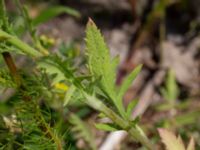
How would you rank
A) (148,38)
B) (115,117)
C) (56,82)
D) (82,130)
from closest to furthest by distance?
(56,82) → (115,117) → (82,130) → (148,38)

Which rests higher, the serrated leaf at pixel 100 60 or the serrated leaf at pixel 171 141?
the serrated leaf at pixel 100 60

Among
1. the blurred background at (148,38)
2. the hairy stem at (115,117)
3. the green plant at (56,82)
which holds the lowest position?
the blurred background at (148,38)

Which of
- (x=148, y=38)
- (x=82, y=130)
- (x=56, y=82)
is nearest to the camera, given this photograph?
(x=56, y=82)

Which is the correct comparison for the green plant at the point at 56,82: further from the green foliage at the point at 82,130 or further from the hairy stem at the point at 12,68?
the green foliage at the point at 82,130

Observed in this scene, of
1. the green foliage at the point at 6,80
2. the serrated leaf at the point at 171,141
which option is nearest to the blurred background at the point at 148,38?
the serrated leaf at the point at 171,141

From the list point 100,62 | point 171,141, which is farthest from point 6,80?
point 171,141

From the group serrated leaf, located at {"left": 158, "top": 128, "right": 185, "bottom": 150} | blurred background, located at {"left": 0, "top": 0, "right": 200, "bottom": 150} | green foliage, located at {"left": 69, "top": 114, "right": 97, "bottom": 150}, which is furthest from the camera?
blurred background, located at {"left": 0, "top": 0, "right": 200, "bottom": 150}

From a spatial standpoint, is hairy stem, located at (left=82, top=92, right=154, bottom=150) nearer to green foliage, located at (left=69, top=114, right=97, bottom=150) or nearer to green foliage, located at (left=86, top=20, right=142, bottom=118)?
green foliage, located at (left=86, top=20, right=142, bottom=118)

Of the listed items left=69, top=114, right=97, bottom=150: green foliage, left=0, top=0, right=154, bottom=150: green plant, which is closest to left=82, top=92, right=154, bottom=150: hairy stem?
left=0, top=0, right=154, bottom=150: green plant

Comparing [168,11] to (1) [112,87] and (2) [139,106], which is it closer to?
(2) [139,106]

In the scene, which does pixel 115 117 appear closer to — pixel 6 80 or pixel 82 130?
pixel 6 80

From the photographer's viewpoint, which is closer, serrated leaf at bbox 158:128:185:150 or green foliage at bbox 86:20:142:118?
green foliage at bbox 86:20:142:118
